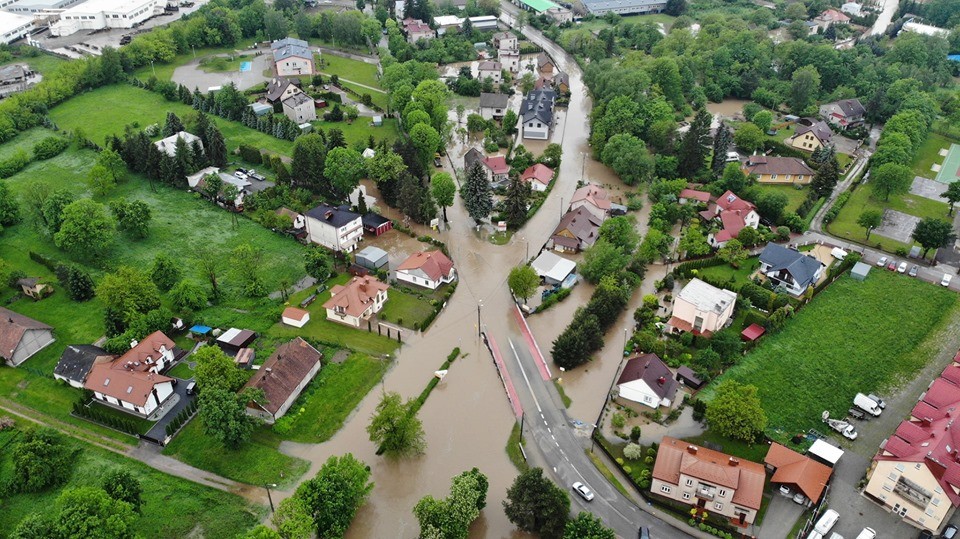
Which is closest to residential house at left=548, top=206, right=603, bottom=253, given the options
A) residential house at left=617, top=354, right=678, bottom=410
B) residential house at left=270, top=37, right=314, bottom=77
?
residential house at left=617, top=354, right=678, bottom=410

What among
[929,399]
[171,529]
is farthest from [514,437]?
[929,399]

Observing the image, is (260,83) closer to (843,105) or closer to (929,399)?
(843,105)

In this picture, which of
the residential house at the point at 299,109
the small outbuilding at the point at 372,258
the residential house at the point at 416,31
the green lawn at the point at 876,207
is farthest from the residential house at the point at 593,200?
the residential house at the point at 416,31

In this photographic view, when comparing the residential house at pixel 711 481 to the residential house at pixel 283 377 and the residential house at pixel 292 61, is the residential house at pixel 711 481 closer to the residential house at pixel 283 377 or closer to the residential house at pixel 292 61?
the residential house at pixel 283 377

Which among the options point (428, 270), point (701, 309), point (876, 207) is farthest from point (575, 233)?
point (876, 207)

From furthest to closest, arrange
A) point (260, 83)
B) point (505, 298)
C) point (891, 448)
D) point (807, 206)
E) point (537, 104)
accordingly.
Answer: point (260, 83)
point (537, 104)
point (807, 206)
point (505, 298)
point (891, 448)

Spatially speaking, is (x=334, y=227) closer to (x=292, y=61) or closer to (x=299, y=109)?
(x=299, y=109)
